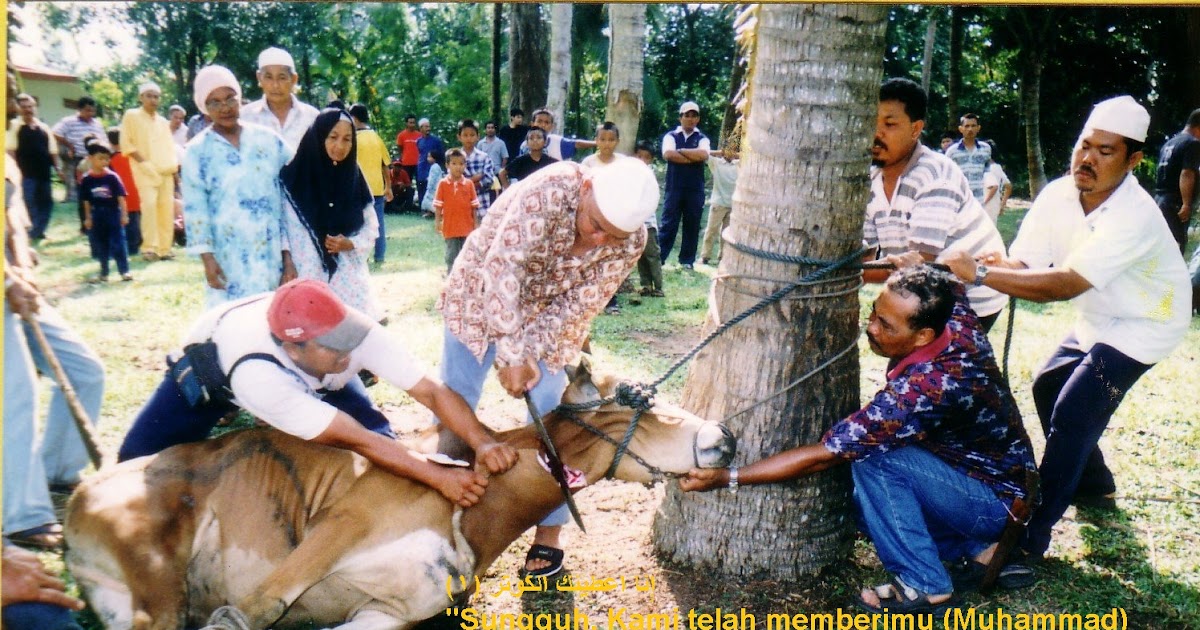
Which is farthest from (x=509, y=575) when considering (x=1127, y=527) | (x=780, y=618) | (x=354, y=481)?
(x=1127, y=527)

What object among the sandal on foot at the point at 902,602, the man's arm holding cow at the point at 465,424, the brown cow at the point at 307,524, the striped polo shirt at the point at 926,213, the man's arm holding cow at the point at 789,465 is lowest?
the sandal on foot at the point at 902,602

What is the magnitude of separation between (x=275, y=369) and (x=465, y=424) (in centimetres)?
76

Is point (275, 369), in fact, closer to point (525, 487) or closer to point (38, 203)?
point (525, 487)

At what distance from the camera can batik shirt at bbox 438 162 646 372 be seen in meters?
3.40

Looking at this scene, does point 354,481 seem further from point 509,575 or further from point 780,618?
point 780,618

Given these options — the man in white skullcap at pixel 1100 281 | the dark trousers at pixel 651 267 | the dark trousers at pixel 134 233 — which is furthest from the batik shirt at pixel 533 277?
the dark trousers at pixel 134 233

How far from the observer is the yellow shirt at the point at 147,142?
36.3ft

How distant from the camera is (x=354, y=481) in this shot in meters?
3.46

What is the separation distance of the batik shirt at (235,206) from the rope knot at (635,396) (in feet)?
8.96

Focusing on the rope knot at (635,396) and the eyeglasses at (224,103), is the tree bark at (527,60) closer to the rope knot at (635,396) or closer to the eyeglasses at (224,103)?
the eyeglasses at (224,103)

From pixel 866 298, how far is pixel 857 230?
6827 mm

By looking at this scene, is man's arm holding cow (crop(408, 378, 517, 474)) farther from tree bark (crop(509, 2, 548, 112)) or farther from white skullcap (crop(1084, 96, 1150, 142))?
tree bark (crop(509, 2, 548, 112))

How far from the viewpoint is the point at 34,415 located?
3723 millimetres

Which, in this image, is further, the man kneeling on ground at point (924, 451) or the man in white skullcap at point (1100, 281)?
the man in white skullcap at point (1100, 281)
